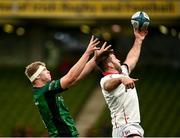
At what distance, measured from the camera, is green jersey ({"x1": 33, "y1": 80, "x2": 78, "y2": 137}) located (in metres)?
7.73

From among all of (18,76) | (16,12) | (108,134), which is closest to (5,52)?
(18,76)

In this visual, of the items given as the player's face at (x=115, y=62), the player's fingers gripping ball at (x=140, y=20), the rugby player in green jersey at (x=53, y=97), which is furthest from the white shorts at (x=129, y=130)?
the player's fingers gripping ball at (x=140, y=20)

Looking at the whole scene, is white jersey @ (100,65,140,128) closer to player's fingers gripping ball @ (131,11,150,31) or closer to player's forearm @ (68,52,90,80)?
player's forearm @ (68,52,90,80)

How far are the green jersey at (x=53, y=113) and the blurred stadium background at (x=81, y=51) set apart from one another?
10591 millimetres

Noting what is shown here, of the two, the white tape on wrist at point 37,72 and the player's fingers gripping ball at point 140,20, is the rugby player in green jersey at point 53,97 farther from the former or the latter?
the player's fingers gripping ball at point 140,20

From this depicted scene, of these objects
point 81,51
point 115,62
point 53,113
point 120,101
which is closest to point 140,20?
point 115,62

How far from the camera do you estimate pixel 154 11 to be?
20328 mm

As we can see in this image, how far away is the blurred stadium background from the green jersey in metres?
10.6

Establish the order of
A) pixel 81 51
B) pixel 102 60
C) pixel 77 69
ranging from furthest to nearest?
pixel 81 51, pixel 102 60, pixel 77 69

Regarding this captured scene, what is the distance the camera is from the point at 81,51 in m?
23.4

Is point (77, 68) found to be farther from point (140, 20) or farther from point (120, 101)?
point (140, 20)

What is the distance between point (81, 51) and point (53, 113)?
15.7 m

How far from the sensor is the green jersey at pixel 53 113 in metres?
7.73

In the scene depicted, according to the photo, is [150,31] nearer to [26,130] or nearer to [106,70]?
[26,130]
